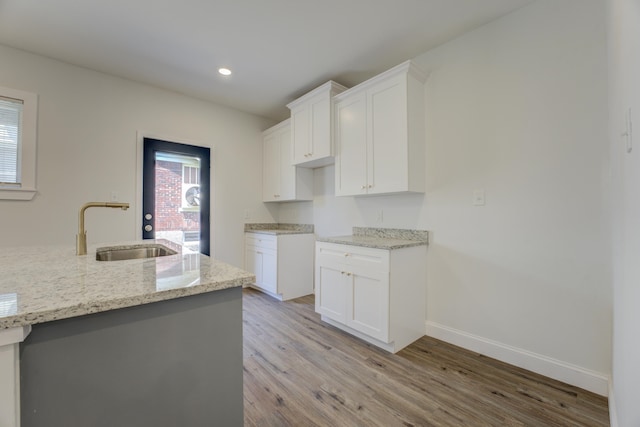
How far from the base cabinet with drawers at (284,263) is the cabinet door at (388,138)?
4.67ft

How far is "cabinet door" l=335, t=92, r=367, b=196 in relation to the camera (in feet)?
8.59

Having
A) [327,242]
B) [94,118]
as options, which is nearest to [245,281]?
[327,242]

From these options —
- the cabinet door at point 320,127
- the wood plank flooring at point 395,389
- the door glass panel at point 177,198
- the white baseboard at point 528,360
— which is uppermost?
the cabinet door at point 320,127

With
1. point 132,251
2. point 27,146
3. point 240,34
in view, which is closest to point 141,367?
point 132,251

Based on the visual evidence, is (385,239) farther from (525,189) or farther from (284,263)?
(284,263)

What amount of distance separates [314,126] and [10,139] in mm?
2865

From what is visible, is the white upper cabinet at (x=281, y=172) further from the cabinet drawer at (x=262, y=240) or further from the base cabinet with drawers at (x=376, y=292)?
the base cabinet with drawers at (x=376, y=292)

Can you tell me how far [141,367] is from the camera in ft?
2.62

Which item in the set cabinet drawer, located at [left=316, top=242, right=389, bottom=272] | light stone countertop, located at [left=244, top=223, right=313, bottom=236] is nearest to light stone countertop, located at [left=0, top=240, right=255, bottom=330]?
cabinet drawer, located at [left=316, top=242, right=389, bottom=272]

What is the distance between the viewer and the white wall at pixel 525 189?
1.69 m

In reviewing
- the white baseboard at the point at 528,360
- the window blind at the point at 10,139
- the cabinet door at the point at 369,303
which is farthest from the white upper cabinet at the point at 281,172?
the window blind at the point at 10,139

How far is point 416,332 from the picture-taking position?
93.3 inches

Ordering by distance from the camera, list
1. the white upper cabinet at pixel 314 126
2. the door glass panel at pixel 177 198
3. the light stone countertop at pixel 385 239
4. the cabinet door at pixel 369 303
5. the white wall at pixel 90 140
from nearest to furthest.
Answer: the cabinet door at pixel 369 303 < the light stone countertop at pixel 385 239 < the white wall at pixel 90 140 < the white upper cabinet at pixel 314 126 < the door glass panel at pixel 177 198

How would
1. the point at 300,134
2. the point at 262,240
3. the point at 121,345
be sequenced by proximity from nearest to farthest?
the point at 121,345 → the point at 300,134 → the point at 262,240
